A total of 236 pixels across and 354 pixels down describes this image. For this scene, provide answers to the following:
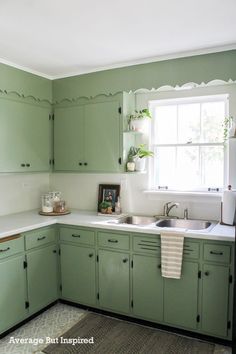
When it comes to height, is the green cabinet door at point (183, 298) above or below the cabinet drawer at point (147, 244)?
below

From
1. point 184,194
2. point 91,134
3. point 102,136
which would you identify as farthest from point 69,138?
point 184,194

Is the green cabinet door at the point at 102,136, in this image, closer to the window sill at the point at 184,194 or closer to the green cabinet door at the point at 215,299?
the window sill at the point at 184,194

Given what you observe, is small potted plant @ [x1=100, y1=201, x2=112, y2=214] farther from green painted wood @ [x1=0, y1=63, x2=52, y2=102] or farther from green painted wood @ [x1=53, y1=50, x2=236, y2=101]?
green painted wood @ [x1=0, y1=63, x2=52, y2=102]

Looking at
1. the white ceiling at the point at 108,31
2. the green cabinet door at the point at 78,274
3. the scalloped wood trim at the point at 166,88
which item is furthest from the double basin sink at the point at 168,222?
the white ceiling at the point at 108,31

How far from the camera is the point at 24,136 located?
10.8 ft

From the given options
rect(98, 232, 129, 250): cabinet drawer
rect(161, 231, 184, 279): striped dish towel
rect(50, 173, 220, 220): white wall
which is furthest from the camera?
rect(50, 173, 220, 220): white wall

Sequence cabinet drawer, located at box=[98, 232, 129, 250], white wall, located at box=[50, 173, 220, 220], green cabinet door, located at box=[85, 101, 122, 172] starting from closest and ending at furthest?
cabinet drawer, located at box=[98, 232, 129, 250] < white wall, located at box=[50, 173, 220, 220] < green cabinet door, located at box=[85, 101, 122, 172]

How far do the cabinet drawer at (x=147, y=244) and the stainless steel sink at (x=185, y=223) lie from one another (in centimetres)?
29

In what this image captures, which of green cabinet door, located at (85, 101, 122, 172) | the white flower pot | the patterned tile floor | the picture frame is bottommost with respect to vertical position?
the patterned tile floor

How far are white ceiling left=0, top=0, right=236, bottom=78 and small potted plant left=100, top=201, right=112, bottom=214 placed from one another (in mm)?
1471

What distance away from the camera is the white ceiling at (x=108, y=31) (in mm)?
2002

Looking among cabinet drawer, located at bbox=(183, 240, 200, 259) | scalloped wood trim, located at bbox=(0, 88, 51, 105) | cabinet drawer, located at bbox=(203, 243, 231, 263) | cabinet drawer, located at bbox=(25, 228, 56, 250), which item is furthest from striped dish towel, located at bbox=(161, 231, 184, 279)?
scalloped wood trim, located at bbox=(0, 88, 51, 105)

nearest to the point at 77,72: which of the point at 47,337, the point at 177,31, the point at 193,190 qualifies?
the point at 177,31

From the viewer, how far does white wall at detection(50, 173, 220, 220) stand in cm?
312
